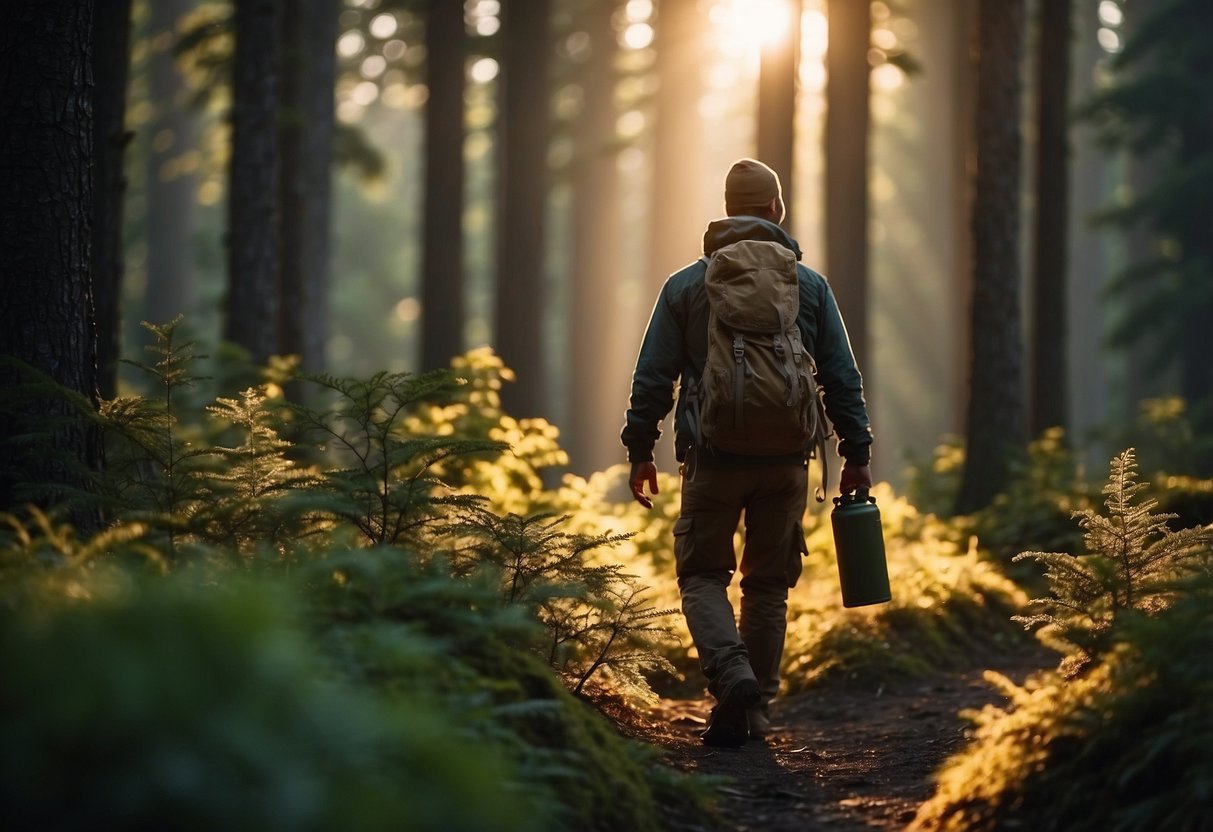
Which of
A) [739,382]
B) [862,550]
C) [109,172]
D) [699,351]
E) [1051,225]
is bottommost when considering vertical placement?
[862,550]

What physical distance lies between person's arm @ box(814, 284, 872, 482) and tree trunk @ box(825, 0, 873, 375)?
7.43 m

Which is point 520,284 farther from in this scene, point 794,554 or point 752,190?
point 794,554

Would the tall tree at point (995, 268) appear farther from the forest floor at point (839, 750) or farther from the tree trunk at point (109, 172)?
the tree trunk at point (109, 172)

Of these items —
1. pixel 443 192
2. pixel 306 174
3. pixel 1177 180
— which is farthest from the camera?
pixel 1177 180

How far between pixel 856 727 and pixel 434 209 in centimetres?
1197

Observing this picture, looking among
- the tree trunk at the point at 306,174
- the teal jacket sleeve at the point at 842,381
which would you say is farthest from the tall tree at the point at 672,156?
the teal jacket sleeve at the point at 842,381

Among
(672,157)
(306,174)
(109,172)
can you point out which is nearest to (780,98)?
(109,172)

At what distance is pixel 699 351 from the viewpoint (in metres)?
5.71

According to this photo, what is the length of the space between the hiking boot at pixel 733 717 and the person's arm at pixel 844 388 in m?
1.06

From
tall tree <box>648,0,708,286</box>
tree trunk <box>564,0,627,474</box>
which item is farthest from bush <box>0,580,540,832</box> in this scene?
tall tree <box>648,0,708,286</box>

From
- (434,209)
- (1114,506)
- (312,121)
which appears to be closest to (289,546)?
(1114,506)

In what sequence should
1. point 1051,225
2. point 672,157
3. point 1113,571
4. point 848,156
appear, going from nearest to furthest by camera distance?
point 1113,571 → point 848,156 → point 1051,225 → point 672,157

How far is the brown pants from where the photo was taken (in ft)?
18.3

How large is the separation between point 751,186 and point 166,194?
109 ft
